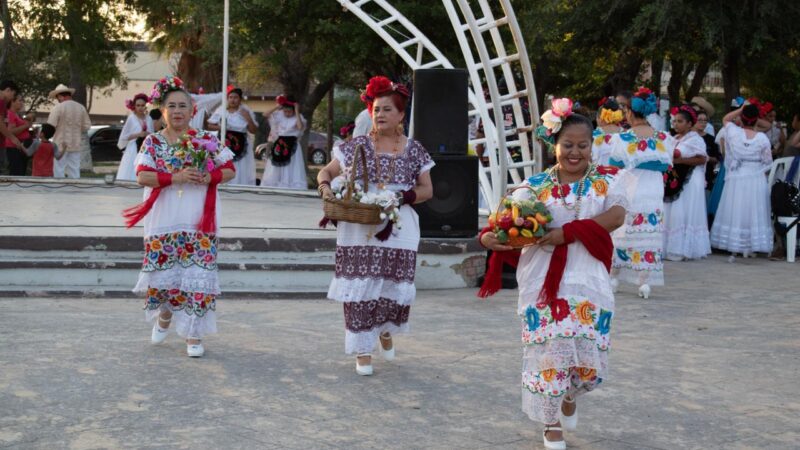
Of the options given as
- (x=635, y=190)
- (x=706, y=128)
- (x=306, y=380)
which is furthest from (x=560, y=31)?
(x=306, y=380)

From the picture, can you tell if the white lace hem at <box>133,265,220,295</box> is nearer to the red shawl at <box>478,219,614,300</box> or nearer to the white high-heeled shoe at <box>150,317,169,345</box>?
the white high-heeled shoe at <box>150,317,169,345</box>

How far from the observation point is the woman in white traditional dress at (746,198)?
13844 millimetres

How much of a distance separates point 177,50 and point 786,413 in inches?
1189

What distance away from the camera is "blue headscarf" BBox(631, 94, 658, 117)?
10477 mm

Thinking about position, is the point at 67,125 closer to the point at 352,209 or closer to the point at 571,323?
the point at 352,209

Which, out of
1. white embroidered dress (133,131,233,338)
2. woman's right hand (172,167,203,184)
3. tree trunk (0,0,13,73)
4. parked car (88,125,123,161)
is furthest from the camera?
parked car (88,125,123,161)

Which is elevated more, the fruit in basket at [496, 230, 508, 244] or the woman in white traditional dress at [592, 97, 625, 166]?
the woman in white traditional dress at [592, 97, 625, 166]

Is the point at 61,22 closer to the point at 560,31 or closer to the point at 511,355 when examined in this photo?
the point at 560,31

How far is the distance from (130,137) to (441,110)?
292 inches

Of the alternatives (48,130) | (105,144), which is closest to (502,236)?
(48,130)

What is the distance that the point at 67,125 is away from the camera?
741 inches

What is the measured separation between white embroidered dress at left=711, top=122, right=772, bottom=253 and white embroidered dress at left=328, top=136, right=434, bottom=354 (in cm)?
766

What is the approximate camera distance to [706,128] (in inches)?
590

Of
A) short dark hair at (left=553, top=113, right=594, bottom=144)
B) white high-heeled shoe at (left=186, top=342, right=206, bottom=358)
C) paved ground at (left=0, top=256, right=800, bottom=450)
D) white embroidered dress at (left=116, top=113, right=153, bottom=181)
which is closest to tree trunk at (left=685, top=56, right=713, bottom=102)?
white embroidered dress at (left=116, top=113, right=153, bottom=181)
